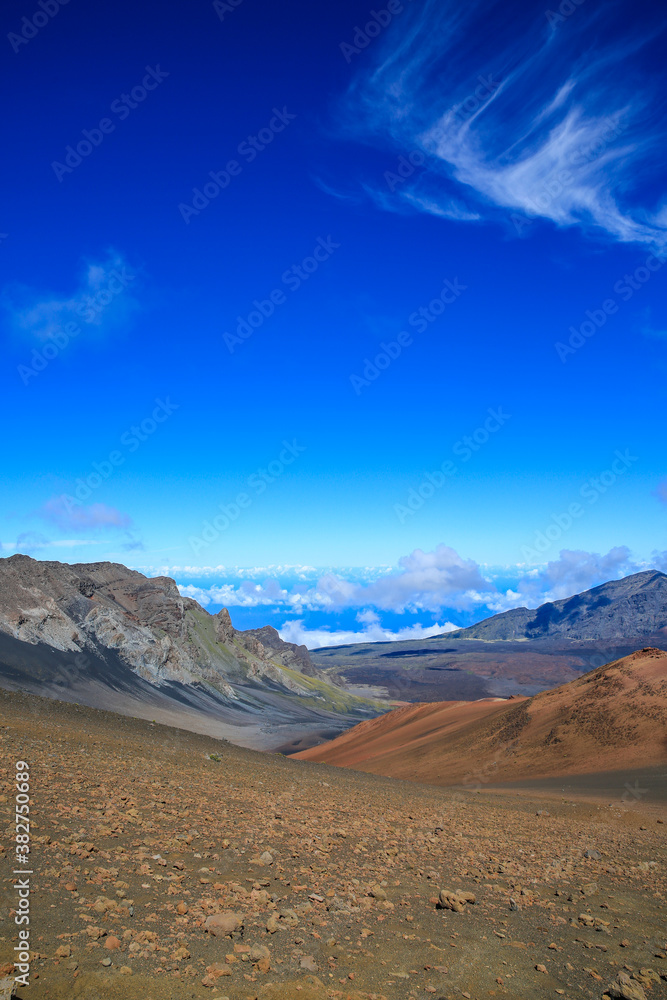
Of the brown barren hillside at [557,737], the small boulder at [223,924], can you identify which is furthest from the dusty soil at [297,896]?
the brown barren hillside at [557,737]

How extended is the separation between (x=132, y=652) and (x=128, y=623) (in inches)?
297

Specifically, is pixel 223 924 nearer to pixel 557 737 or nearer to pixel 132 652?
pixel 557 737

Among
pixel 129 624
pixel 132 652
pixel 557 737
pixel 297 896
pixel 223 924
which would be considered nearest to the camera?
pixel 223 924

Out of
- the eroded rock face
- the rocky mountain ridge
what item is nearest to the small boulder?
the rocky mountain ridge

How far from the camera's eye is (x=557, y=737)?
3419 centimetres

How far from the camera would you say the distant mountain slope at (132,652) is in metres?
75.5

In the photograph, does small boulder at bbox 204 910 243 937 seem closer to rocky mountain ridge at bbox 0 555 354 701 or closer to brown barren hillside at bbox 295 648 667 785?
brown barren hillside at bbox 295 648 667 785

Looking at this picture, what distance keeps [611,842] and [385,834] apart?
650 cm

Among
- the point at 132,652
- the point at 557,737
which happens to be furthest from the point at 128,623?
the point at 557,737

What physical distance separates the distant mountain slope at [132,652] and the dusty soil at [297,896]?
60881mm

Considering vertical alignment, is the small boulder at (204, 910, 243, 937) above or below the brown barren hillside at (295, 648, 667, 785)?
above

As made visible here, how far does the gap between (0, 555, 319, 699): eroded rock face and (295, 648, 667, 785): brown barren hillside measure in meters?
55.7

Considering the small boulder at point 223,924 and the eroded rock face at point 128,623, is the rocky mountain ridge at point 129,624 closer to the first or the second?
the eroded rock face at point 128,623

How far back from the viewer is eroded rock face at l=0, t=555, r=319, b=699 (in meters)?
81.7
